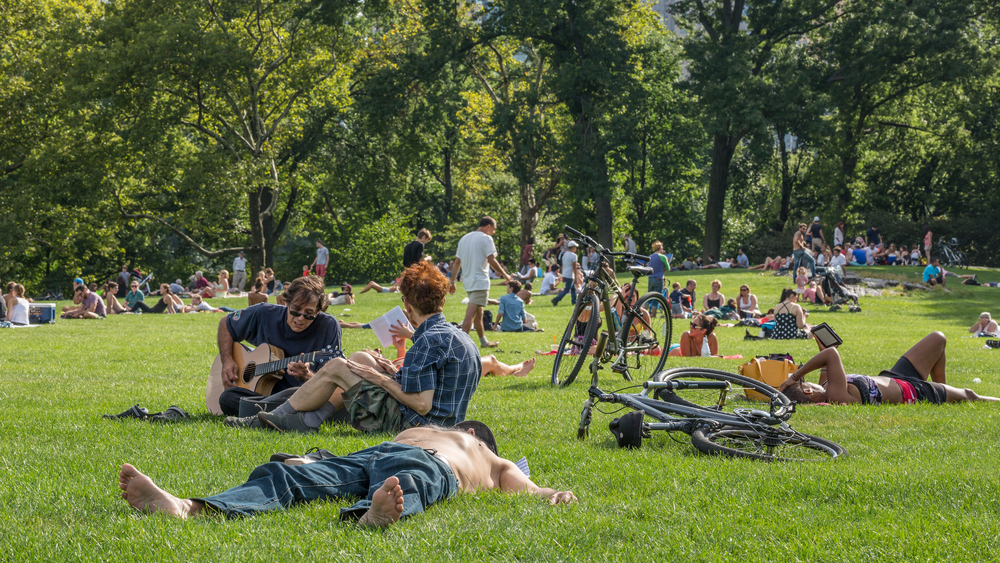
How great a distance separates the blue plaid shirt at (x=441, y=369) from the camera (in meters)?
5.34

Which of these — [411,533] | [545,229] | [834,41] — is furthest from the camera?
[545,229]

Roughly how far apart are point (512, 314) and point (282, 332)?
1162cm

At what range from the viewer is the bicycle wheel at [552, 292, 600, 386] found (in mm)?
8688

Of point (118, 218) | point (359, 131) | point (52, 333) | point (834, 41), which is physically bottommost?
point (52, 333)

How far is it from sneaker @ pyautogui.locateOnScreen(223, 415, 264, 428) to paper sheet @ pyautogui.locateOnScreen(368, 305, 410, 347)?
2.74 meters

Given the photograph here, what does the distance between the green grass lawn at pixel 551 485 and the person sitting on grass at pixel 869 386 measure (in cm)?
32

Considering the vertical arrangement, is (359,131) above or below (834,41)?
below

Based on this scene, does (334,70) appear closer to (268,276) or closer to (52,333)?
(268,276)

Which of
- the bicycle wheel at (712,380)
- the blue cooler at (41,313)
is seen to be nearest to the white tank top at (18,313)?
the blue cooler at (41,313)

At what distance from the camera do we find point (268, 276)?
30.6 metres

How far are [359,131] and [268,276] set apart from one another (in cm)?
1237

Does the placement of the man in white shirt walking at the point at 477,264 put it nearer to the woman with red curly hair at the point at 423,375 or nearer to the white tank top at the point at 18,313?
the woman with red curly hair at the point at 423,375

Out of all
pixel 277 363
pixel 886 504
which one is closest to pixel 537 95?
pixel 277 363

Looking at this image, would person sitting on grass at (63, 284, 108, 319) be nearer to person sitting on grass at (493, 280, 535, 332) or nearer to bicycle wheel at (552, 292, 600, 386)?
person sitting on grass at (493, 280, 535, 332)
